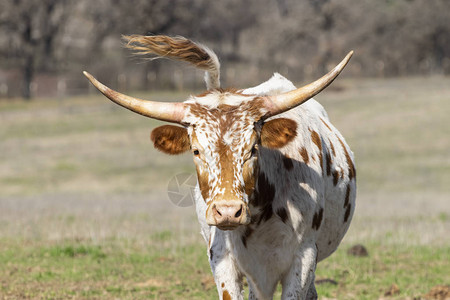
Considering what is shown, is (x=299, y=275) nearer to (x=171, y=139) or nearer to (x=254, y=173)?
(x=254, y=173)

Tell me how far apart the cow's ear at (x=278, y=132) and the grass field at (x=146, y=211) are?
332 centimetres

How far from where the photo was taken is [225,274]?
629cm

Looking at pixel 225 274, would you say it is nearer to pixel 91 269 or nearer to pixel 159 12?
pixel 91 269

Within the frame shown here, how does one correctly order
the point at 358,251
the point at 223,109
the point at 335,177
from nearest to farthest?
the point at 223,109 → the point at 335,177 → the point at 358,251

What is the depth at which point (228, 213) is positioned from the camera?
5.14m

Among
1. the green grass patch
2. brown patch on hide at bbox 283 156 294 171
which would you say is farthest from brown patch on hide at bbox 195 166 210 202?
the green grass patch

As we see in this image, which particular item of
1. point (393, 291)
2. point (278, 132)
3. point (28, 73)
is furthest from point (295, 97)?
point (28, 73)

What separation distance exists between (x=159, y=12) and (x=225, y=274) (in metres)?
63.7

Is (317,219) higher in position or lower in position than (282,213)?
lower

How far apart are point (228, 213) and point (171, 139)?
101 cm

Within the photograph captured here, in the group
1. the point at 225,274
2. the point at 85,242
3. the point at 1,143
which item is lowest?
the point at 1,143

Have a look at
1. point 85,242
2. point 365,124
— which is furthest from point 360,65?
point 85,242

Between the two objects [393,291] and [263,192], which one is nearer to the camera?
[263,192]

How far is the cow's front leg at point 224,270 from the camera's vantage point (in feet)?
20.5
